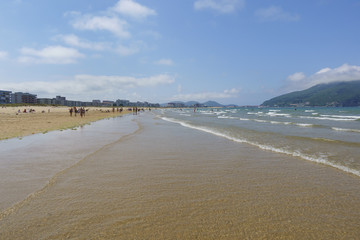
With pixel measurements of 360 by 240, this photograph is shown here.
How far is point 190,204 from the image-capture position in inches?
177

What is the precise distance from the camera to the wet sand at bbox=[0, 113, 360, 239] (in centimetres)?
348

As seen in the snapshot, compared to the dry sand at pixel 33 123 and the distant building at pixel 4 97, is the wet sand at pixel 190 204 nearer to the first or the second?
the dry sand at pixel 33 123

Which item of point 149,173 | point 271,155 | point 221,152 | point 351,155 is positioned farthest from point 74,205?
point 351,155

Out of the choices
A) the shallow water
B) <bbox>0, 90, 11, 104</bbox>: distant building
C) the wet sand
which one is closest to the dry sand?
the shallow water

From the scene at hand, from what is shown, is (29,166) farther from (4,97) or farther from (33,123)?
(4,97)

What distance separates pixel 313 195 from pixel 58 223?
5711mm

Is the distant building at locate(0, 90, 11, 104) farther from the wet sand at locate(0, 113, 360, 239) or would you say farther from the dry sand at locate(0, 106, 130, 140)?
the wet sand at locate(0, 113, 360, 239)

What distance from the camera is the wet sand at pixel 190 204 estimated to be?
348cm

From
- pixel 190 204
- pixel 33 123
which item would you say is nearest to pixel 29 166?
pixel 190 204

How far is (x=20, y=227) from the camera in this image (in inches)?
140

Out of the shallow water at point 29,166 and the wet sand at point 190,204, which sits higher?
Answer: the shallow water at point 29,166

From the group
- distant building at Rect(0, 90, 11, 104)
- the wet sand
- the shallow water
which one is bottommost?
the wet sand

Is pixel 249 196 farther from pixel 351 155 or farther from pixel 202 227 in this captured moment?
pixel 351 155

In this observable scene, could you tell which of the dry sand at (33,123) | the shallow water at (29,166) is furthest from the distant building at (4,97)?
the shallow water at (29,166)
